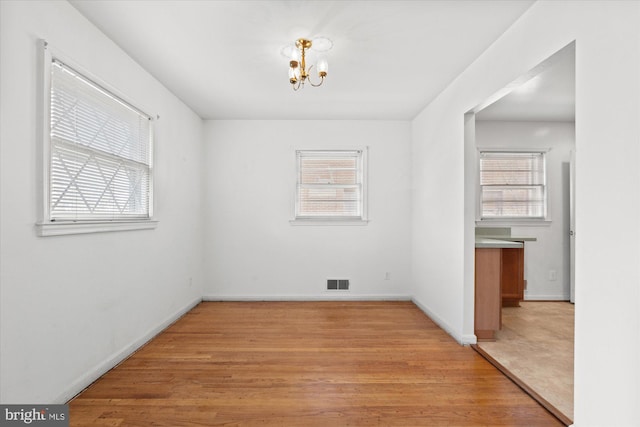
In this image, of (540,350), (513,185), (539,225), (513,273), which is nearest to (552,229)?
(539,225)

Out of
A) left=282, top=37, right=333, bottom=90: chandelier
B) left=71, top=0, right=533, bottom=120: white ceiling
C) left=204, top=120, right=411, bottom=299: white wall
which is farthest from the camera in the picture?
left=204, top=120, right=411, bottom=299: white wall

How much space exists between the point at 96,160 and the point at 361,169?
3252mm

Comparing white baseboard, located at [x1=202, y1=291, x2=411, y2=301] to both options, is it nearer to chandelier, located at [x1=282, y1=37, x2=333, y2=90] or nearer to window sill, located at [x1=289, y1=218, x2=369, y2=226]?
window sill, located at [x1=289, y1=218, x2=369, y2=226]

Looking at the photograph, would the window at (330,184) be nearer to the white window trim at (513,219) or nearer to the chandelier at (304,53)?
the white window trim at (513,219)

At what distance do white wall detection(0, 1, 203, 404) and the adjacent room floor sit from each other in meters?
3.14

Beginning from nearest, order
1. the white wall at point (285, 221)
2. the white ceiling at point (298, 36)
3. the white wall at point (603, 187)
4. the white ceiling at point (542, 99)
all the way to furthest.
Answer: the white wall at point (603, 187) → the white ceiling at point (298, 36) → the white ceiling at point (542, 99) → the white wall at point (285, 221)

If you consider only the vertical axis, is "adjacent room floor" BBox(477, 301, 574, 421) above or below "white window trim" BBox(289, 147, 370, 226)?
below

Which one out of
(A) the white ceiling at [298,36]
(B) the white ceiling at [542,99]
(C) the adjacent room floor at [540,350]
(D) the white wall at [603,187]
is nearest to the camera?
(D) the white wall at [603,187]

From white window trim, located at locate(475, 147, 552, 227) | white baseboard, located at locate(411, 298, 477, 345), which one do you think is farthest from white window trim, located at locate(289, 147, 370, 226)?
white window trim, located at locate(475, 147, 552, 227)

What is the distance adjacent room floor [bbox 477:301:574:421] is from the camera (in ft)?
7.50

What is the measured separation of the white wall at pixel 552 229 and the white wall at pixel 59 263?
486 centimetres

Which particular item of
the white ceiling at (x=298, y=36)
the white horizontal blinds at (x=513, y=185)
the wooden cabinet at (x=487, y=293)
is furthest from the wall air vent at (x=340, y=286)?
the white ceiling at (x=298, y=36)

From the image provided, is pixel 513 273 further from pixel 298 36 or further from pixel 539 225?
pixel 298 36

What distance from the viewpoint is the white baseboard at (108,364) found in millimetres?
2148
